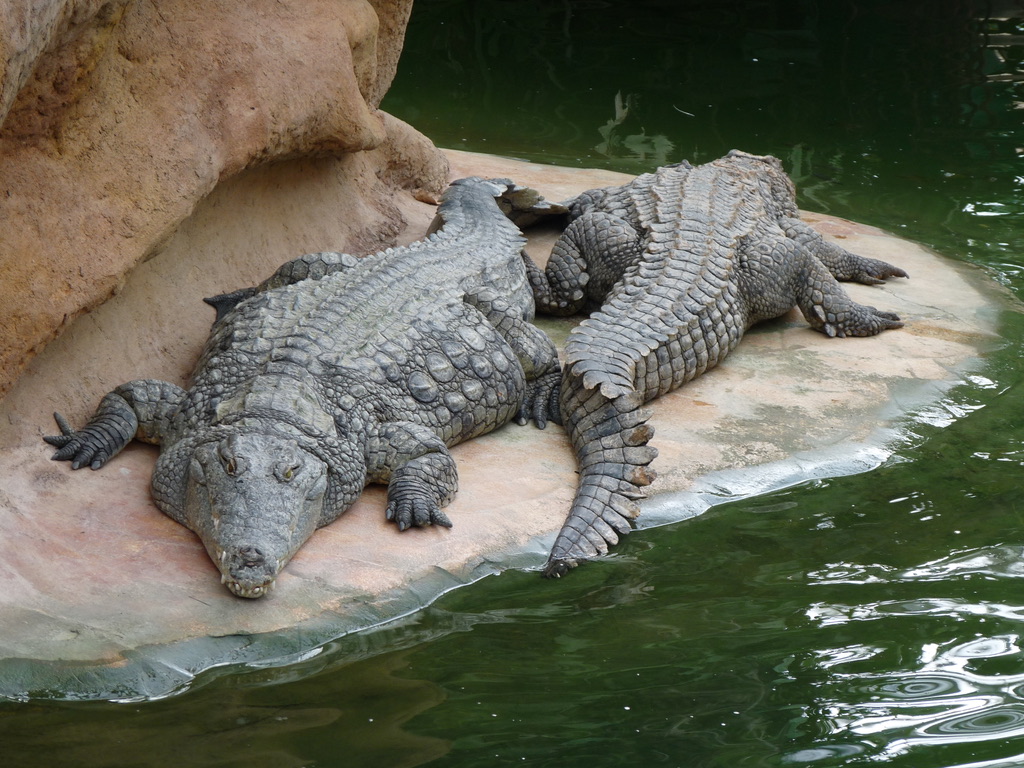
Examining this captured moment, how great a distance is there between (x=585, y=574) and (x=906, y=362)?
2640 millimetres

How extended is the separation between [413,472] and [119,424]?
1121 millimetres

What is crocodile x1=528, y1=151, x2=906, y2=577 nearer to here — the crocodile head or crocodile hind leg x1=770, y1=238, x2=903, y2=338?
crocodile hind leg x1=770, y1=238, x2=903, y2=338

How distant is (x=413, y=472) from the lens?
14.1 feet

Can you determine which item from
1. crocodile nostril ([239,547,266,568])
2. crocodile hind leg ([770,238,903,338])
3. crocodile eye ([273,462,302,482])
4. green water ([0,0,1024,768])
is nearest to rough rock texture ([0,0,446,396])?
crocodile eye ([273,462,302,482])

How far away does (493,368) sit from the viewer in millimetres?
4980

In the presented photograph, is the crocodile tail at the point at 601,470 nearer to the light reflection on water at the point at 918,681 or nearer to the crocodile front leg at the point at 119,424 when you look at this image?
the light reflection on water at the point at 918,681

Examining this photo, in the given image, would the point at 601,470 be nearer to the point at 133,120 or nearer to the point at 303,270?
the point at 303,270

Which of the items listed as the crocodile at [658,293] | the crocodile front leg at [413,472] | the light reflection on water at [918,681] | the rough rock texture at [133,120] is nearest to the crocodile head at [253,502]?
the crocodile front leg at [413,472]

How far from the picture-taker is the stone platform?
3457 mm

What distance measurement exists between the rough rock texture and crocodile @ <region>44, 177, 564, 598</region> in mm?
497

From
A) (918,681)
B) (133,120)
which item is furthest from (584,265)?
(918,681)

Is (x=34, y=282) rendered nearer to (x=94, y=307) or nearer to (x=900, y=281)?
(x=94, y=307)

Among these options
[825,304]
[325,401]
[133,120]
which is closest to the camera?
[325,401]

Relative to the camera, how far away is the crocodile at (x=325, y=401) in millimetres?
3940
